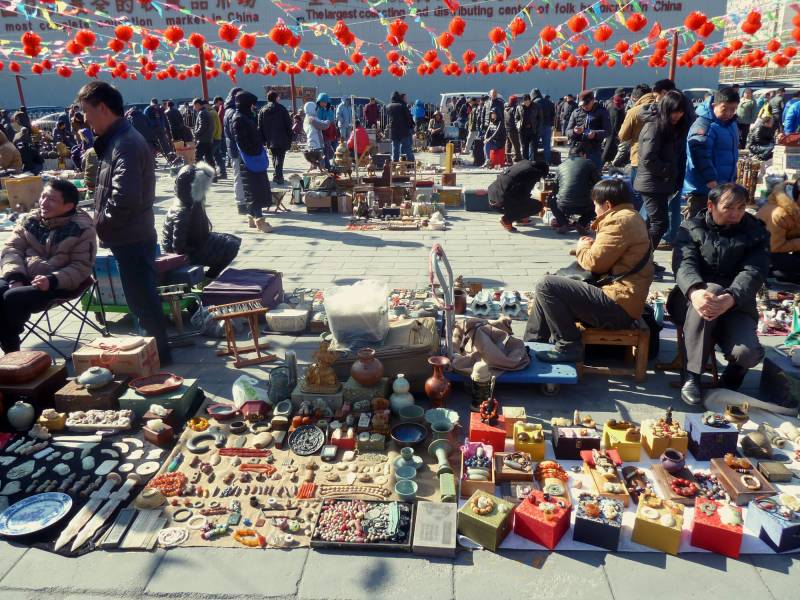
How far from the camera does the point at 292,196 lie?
10.8 metres

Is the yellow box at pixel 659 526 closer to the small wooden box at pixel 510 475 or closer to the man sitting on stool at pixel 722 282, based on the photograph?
the small wooden box at pixel 510 475

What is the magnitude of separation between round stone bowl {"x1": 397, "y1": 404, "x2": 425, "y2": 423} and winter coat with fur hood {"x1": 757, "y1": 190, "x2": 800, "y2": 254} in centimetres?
441

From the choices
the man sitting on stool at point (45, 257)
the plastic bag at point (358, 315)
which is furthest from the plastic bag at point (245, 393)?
the man sitting on stool at point (45, 257)

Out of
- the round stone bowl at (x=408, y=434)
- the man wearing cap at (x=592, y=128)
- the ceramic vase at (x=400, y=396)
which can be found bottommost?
the round stone bowl at (x=408, y=434)

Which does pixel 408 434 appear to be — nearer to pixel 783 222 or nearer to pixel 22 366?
pixel 22 366

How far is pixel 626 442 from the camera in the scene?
10.8 ft

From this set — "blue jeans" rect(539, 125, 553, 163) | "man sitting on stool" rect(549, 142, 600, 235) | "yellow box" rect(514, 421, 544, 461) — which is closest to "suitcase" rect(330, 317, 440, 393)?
"yellow box" rect(514, 421, 544, 461)

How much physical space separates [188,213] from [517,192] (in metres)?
4.63

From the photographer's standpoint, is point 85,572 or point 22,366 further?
point 22,366

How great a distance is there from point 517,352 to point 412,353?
0.74 metres

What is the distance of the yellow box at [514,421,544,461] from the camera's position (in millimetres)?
3309

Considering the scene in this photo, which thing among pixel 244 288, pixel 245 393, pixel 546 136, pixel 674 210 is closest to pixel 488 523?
pixel 245 393

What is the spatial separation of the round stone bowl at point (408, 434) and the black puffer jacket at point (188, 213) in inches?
130

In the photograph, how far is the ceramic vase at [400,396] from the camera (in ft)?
12.4
